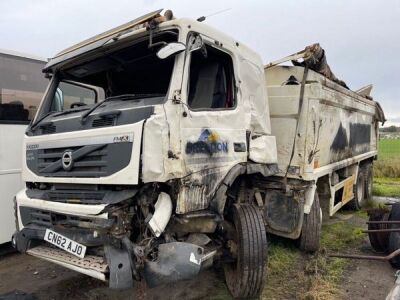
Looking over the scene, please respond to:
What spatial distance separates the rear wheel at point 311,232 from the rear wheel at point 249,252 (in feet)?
5.16

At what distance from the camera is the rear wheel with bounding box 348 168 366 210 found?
8453 millimetres

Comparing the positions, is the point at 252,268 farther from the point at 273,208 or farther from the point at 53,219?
the point at 53,219

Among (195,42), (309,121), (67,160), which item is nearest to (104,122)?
(67,160)

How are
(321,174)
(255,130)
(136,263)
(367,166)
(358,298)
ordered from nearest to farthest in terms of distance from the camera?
(136,263), (358,298), (255,130), (321,174), (367,166)

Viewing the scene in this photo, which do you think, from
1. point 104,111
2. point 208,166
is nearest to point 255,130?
point 208,166

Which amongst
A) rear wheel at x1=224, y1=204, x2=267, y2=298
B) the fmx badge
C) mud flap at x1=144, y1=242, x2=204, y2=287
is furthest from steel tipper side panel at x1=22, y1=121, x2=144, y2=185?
rear wheel at x1=224, y1=204, x2=267, y2=298

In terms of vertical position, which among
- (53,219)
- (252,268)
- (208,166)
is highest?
(208,166)

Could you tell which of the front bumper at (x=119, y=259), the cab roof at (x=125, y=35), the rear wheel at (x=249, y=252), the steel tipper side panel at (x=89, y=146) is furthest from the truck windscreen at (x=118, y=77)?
the rear wheel at (x=249, y=252)

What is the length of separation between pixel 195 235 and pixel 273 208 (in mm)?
1722

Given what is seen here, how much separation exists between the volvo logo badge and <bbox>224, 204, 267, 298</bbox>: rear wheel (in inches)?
67.2

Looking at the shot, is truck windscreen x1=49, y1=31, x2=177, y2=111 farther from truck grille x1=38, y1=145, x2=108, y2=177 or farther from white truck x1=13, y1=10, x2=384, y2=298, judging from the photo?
truck grille x1=38, y1=145, x2=108, y2=177

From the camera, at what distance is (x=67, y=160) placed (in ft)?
12.0

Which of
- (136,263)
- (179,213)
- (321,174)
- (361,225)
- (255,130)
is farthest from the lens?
(361,225)

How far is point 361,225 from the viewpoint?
24.1 feet
